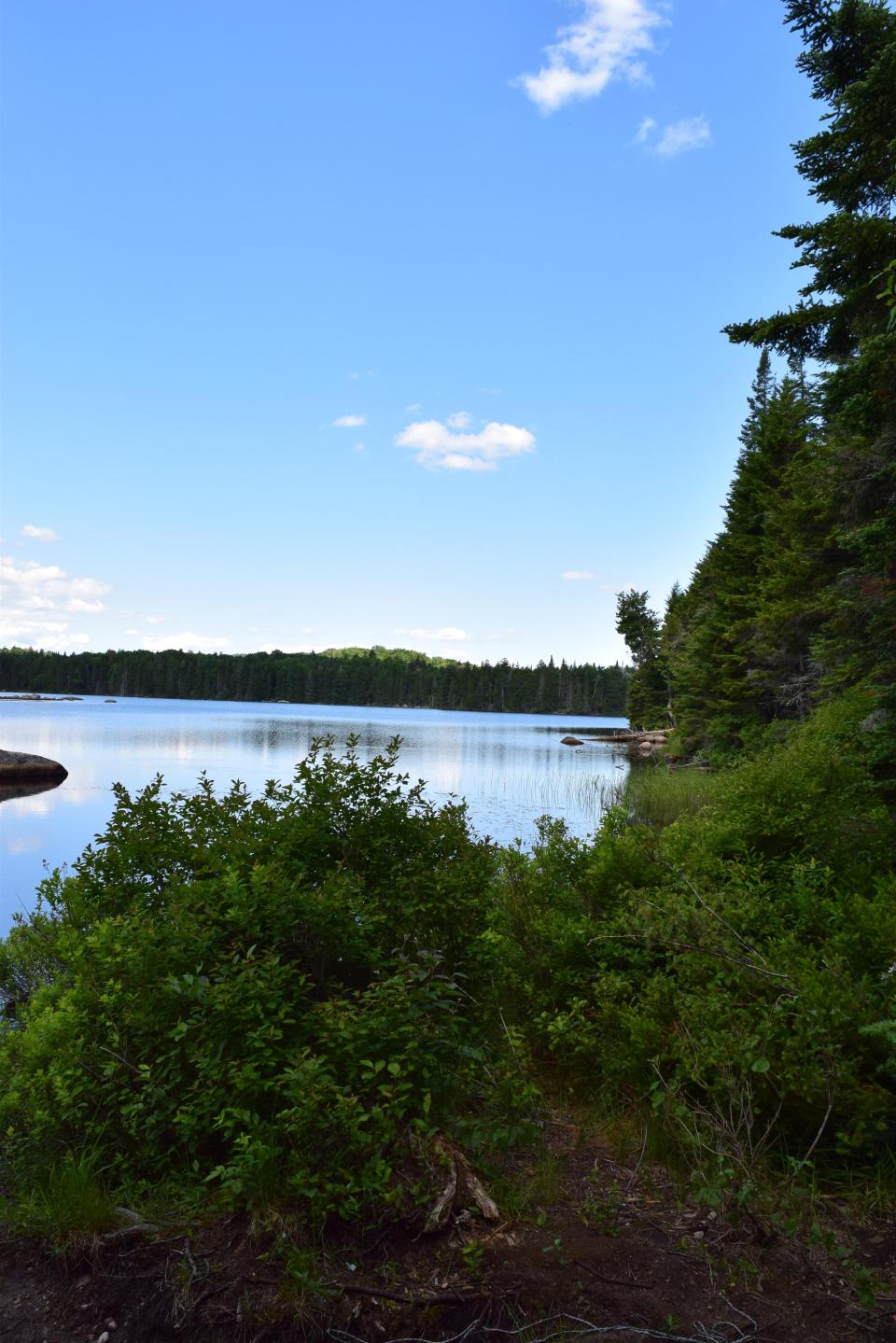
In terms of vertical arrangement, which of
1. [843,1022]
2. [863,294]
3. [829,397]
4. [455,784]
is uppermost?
[863,294]

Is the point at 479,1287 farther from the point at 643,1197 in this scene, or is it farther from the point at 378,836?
the point at 378,836

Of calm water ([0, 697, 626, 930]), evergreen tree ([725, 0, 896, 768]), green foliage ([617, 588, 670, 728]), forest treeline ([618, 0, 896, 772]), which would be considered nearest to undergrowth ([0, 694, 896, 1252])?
calm water ([0, 697, 626, 930])

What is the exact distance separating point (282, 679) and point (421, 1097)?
172640mm

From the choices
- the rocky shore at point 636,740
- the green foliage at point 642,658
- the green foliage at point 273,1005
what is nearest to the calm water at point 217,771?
the rocky shore at point 636,740

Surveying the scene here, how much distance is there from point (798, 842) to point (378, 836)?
157 inches

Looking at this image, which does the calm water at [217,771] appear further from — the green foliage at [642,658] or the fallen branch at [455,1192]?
the green foliage at [642,658]

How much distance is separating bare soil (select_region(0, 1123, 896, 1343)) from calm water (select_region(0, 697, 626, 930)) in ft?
9.96

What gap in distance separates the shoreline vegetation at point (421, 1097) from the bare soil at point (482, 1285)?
0.01 metres

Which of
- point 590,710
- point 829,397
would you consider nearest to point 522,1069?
point 829,397

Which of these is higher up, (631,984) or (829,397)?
(829,397)

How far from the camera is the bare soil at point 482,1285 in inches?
114

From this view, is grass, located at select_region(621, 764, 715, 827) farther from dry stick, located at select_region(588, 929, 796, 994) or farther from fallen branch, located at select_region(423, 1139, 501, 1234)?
fallen branch, located at select_region(423, 1139, 501, 1234)

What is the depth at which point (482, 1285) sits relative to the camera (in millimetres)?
3043

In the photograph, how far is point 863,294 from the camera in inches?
389
